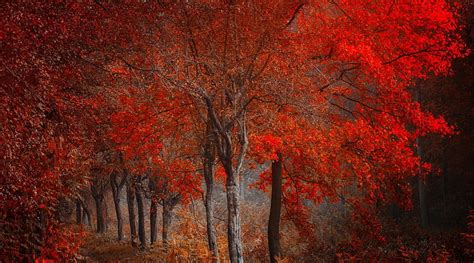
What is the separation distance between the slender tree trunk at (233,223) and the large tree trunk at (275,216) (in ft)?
14.7

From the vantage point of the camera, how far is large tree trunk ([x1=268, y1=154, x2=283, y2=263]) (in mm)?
16953

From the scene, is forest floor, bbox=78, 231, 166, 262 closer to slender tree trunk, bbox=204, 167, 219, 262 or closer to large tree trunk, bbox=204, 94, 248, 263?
slender tree trunk, bbox=204, 167, 219, 262

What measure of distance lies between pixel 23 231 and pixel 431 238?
15.1 metres

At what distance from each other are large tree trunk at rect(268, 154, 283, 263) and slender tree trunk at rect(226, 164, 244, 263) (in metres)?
4.47

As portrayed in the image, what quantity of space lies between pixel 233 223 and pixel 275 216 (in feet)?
16.6

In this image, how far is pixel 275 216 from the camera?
672 inches

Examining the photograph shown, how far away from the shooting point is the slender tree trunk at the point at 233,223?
40.0 ft

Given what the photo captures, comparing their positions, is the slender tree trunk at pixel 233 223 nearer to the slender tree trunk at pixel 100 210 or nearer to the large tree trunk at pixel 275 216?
the large tree trunk at pixel 275 216

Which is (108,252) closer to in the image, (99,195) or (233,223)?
(99,195)

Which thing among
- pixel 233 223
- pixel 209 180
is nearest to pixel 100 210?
pixel 209 180

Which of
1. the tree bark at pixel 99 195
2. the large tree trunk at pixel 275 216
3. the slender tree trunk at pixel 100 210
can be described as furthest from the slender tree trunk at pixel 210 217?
the slender tree trunk at pixel 100 210

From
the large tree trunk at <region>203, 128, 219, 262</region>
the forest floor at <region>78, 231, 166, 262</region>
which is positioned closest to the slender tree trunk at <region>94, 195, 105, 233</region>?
the forest floor at <region>78, 231, 166, 262</region>

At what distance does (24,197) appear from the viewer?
10.5 meters

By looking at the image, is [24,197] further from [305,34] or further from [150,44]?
[305,34]
